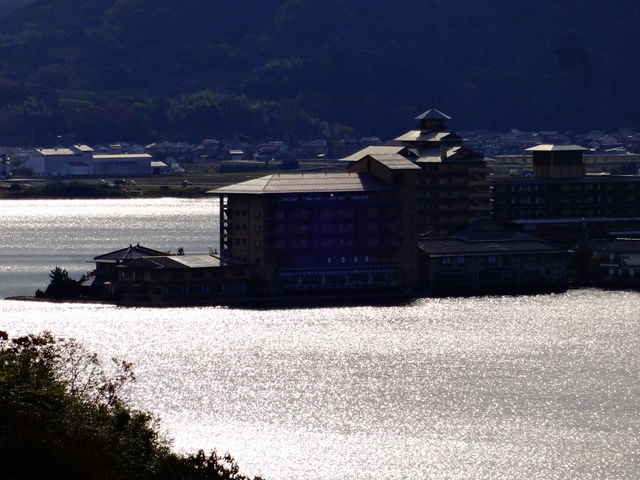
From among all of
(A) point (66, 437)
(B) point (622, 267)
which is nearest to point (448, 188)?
(B) point (622, 267)

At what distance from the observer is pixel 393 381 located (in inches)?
1681

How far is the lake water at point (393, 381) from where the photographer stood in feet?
115

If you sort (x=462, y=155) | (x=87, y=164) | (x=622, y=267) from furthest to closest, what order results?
(x=87, y=164), (x=462, y=155), (x=622, y=267)

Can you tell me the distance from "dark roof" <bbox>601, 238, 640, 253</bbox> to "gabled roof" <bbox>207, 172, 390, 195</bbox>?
844 cm

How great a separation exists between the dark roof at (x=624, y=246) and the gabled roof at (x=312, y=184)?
8443 mm

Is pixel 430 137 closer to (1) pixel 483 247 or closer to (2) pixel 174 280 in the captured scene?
(1) pixel 483 247

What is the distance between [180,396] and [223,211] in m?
21.6

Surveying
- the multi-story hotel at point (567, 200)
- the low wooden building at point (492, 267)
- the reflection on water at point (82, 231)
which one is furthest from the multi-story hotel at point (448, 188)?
the reflection on water at point (82, 231)

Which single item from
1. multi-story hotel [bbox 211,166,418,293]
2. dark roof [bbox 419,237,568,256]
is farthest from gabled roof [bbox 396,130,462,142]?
multi-story hotel [bbox 211,166,418,293]

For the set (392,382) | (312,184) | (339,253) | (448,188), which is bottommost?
(392,382)

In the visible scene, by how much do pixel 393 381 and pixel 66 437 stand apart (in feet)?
58.0

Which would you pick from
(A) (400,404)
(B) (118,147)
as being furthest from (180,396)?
(B) (118,147)

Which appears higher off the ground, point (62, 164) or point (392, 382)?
point (62, 164)

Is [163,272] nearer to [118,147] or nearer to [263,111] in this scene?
[118,147]
